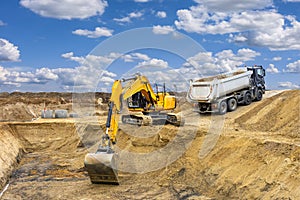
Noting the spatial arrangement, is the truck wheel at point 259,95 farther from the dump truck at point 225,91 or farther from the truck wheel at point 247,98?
the truck wheel at point 247,98

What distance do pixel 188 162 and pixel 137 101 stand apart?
20.9 feet

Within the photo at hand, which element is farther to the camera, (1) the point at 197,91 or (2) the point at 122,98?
(1) the point at 197,91

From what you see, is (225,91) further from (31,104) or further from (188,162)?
(31,104)

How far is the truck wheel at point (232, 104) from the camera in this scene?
67.2 ft

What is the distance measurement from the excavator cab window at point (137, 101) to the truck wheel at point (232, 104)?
5123mm

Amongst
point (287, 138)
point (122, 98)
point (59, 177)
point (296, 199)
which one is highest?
point (122, 98)

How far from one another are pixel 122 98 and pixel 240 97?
9.64 m

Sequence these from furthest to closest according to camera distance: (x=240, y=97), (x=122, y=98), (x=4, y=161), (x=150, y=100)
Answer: (x=240, y=97)
(x=150, y=100)
(x=4, y=161)
(x=122, y=98)

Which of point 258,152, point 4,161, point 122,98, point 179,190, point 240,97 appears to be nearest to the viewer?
point 258,152

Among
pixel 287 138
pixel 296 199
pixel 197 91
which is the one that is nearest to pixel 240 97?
pixel 197 91

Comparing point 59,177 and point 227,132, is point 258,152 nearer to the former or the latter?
point 227,132

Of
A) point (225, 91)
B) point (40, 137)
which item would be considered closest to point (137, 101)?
point (225, 91)

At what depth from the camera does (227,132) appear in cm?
1480

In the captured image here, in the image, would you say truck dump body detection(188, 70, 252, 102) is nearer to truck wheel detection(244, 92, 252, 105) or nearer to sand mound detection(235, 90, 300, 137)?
truck wheel detection(244, 92, 252, 105)
